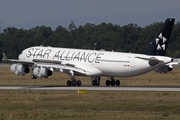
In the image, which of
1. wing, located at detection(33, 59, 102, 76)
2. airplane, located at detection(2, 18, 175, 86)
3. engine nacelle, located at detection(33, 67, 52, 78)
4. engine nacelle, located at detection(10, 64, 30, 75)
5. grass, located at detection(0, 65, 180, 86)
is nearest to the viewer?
airplane, located at detection(2, 18, 175, 86)

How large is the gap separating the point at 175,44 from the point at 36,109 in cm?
13414

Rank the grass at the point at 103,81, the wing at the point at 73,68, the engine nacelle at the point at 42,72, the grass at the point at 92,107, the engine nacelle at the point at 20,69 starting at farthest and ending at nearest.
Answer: the grass at the point at 103,81
the engine nacelle at the point at 20,69
the wing at the point at 73,68
the engine nacelle at the point at 42,72
the grass at the point at 92,107

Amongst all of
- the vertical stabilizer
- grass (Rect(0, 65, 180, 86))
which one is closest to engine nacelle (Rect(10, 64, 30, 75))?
grass (Rect(0, 65, 180, 86))

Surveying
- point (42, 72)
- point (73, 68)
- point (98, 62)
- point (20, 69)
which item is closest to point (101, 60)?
point (98, 62)

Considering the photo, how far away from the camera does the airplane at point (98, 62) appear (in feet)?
174

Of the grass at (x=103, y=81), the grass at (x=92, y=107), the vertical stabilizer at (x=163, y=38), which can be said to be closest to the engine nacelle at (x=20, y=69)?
the grass at (x=103, y=81)

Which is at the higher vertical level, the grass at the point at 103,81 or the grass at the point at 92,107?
the grass at the point at 103,81

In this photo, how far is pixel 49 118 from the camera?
2517 centimetres

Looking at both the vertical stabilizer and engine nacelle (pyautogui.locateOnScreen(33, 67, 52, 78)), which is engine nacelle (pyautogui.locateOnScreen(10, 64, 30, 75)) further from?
the vertical stabilizer

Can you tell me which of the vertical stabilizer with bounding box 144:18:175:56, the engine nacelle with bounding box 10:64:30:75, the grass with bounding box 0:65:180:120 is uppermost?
the vertical stabilizer with bounding box 144:18:175:56

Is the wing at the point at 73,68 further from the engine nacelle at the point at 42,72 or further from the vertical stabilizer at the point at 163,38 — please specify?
the vertical stabilizer at the point at 163,38

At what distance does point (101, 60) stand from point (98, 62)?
568 millimetres

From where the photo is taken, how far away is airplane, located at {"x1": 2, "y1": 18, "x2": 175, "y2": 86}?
5291 cm

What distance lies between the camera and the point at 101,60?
5666 cm
